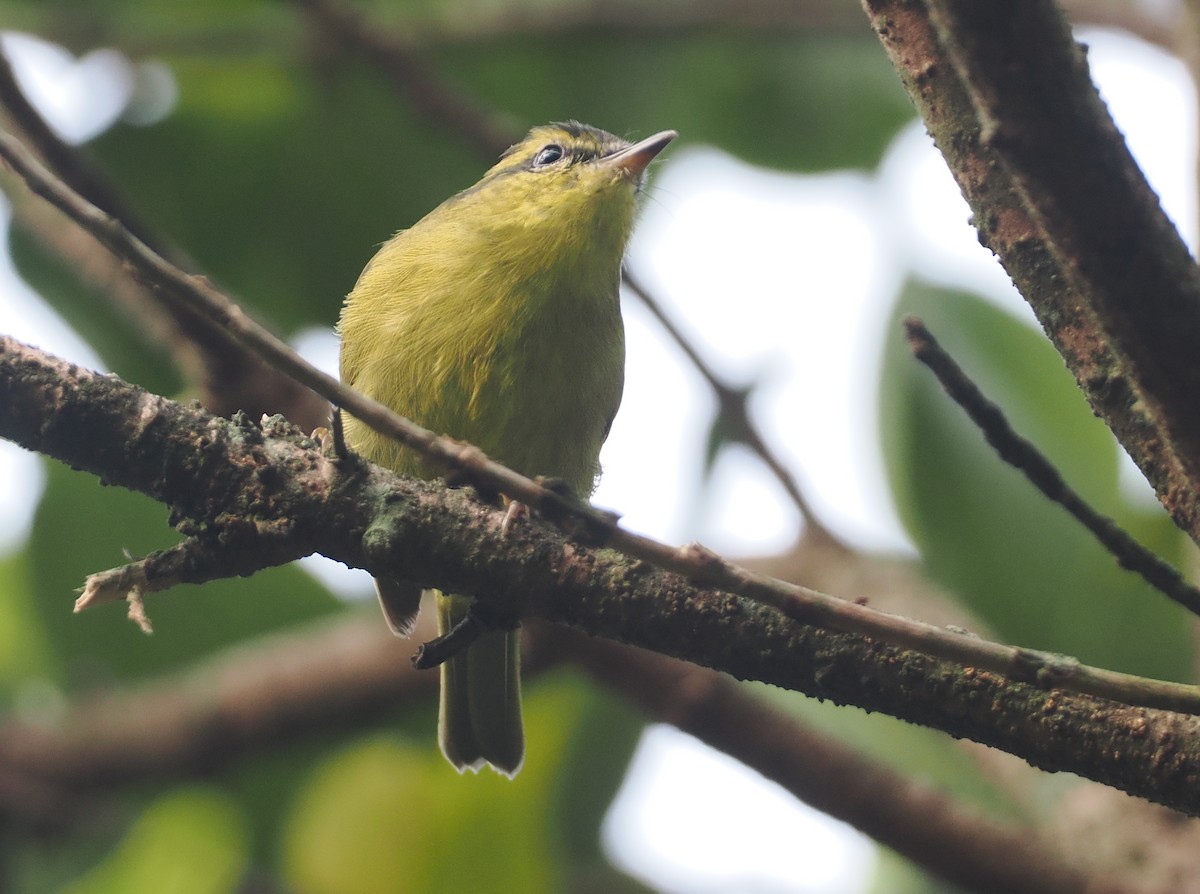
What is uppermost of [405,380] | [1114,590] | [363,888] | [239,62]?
[239,62]

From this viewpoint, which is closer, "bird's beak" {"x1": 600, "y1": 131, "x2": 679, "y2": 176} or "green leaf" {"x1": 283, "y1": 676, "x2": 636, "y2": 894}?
"green leaf" {"x1": 283, "y1": 676, "x2": 636, "y2": 894}

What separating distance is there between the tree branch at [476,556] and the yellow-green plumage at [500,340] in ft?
4.17

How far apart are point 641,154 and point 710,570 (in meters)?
2.61

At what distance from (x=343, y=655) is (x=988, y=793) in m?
2.29

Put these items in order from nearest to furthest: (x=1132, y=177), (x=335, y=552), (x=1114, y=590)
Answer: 1. (x=1132, y=177)
2. (x=335, y=552)
3. (x=1114, y=590)

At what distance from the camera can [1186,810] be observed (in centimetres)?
187

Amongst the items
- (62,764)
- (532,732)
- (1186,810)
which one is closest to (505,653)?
(532,732)

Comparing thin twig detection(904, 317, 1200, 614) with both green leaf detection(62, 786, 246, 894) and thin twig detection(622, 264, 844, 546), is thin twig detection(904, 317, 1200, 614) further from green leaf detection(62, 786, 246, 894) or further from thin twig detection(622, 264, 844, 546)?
green leaf detection(62, 786, 246, 894)

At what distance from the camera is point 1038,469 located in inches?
70.3

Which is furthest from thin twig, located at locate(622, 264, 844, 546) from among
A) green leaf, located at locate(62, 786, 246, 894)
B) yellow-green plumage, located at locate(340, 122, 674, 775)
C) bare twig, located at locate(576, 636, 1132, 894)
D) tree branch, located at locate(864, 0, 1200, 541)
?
tree branch, located at locate(864, 0, 1200, 541)

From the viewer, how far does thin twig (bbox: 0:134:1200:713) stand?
162cm

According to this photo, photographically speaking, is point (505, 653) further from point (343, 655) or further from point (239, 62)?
point (239, 62)

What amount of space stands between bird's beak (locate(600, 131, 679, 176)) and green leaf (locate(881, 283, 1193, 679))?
1.15 meters

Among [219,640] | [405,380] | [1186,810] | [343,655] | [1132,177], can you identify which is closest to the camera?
[1132,177]
